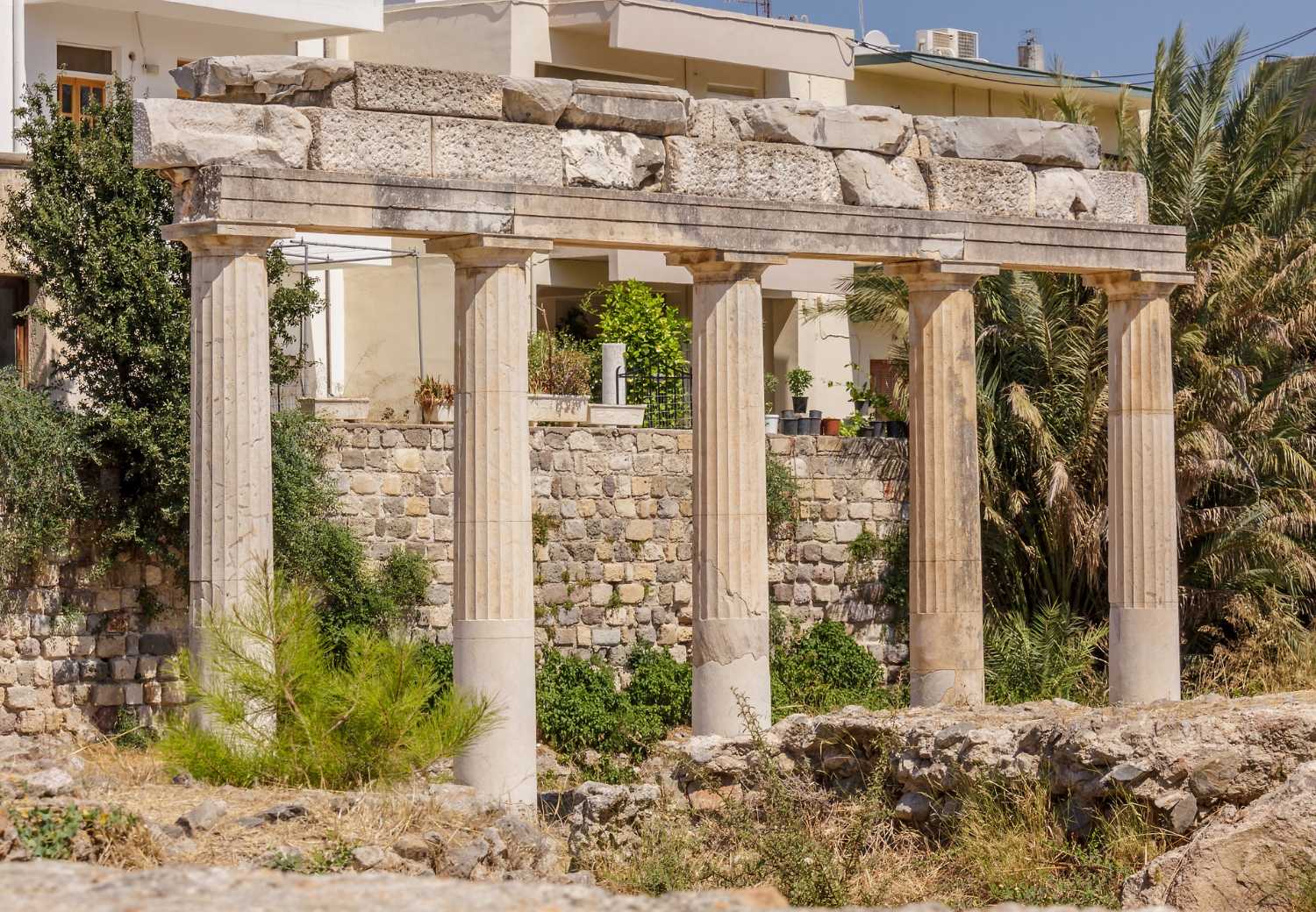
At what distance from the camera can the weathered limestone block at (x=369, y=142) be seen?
576 inches

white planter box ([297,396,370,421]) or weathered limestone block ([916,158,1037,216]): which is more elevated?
weathered limestone block ([916,158,1037,216])

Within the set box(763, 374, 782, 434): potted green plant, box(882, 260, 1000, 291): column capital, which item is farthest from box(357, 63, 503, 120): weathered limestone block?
box(763, 374, 782, 434): potted green plant

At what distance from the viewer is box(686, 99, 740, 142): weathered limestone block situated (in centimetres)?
1609

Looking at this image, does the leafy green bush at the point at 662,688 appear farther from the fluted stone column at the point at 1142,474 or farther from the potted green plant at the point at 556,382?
the fluted stone column at the point at 1142,474

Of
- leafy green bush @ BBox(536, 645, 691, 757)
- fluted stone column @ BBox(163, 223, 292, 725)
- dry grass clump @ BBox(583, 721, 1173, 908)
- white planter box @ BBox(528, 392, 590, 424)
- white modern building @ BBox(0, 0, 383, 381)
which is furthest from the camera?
white modern building @ BBox(0, 0, 383, 381)

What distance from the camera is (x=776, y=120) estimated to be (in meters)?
16.3

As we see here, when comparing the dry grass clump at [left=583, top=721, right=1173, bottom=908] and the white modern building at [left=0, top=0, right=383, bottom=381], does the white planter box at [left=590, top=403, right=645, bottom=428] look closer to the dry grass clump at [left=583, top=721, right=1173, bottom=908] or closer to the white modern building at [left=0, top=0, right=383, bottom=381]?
the white modern building at [left=0, top=0, right=383, bottom=381]

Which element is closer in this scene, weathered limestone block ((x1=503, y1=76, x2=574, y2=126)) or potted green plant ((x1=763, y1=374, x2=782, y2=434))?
weathered limestone block ((x1=503, y1=76, x2=574, y2=126))

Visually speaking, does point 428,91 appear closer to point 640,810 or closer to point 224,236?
point 224,236

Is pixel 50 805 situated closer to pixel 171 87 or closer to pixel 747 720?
pixel 747 720

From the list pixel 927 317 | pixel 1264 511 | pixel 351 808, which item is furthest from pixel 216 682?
pixel 1264 511

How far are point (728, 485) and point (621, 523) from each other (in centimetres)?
544

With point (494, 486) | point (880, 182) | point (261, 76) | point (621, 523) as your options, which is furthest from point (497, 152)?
point (621, 523)

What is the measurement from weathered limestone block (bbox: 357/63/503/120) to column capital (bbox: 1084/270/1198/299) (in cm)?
600
